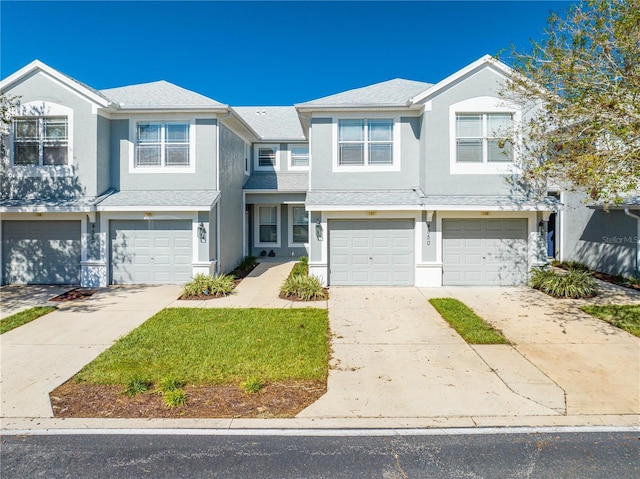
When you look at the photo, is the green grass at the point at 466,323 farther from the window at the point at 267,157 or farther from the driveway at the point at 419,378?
the window at the point at 267,157

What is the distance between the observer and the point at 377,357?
743cm

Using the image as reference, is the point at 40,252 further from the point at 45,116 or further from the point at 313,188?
the point at 313,188

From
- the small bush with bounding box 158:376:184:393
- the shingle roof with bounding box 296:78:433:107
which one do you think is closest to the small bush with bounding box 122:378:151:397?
the small bush with bounding box 158:376:184:393

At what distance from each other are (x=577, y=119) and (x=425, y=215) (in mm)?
5242

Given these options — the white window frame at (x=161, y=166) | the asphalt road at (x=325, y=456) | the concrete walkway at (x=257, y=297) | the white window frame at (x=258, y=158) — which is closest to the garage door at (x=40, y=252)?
the white window frame at (x=161, y=166)

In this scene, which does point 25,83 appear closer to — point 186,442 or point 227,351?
point 227,351

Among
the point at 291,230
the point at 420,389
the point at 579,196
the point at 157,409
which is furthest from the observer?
the point at 291,230

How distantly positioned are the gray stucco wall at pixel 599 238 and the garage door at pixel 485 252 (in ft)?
10.4

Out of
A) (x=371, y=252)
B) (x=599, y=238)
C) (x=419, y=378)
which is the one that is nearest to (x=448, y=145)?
(x=371, y=252)

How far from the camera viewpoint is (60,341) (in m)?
8.24

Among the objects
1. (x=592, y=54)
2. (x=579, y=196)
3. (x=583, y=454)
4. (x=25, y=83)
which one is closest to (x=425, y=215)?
(x=592, y=54)

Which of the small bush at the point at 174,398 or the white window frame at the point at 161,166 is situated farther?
the white window frame at the point at 161,166

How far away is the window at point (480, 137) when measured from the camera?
13305 millimetres

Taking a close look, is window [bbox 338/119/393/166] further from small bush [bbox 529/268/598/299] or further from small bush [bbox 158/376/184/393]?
small bush [bbox 158/376/184/393]
